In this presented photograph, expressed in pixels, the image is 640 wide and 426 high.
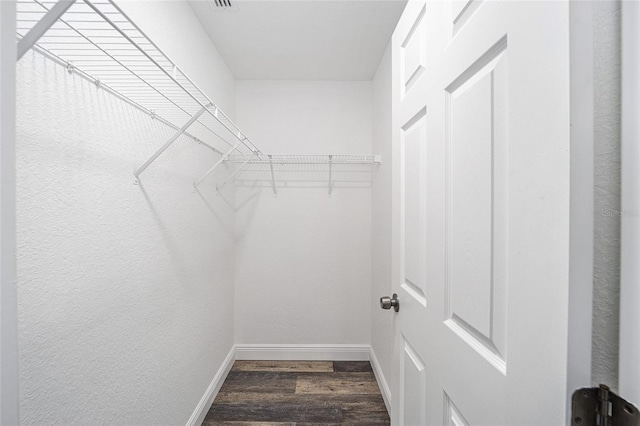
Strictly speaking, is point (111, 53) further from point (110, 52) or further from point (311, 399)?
point (311, 399)

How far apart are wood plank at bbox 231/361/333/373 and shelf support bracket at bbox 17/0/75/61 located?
2328 mm

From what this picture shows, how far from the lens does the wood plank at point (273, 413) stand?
5.58 feet

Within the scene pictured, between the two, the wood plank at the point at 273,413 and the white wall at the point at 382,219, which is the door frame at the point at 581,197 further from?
the wood plank at the point at 273,413

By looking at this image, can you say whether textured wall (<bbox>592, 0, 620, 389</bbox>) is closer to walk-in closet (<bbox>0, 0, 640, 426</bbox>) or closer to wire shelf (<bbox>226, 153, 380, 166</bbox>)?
walk-in closet (<bbox>0, 0, 640, 426</bbox>)

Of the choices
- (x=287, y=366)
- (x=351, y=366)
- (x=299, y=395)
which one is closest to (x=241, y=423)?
(x=299, y=395)

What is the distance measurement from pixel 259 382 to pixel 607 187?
228 cm

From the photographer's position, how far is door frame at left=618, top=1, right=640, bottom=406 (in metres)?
0.34

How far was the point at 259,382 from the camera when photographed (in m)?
2.06

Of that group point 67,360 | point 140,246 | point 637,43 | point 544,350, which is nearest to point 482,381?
point 544,350

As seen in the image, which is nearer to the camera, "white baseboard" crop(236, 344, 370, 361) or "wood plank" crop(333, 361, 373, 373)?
"wood plank" crop(333, 361, 373, 373)

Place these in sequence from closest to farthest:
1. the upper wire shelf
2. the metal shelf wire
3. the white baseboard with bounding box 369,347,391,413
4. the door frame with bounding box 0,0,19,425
→ the door frame with bounding box 0,0,19,425, the upper wire shelf, the white baseboard with bounding box 369,347,391,413, the metal shelf wire

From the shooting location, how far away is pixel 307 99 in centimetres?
238

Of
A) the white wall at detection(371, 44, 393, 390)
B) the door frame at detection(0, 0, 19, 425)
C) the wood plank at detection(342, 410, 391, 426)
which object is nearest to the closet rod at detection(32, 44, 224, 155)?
the door frame at detection(0, 0, 19, 425)

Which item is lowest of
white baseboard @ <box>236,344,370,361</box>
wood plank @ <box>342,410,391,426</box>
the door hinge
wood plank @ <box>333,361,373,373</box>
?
wood plank @ <box>342,410,391,426</box>
